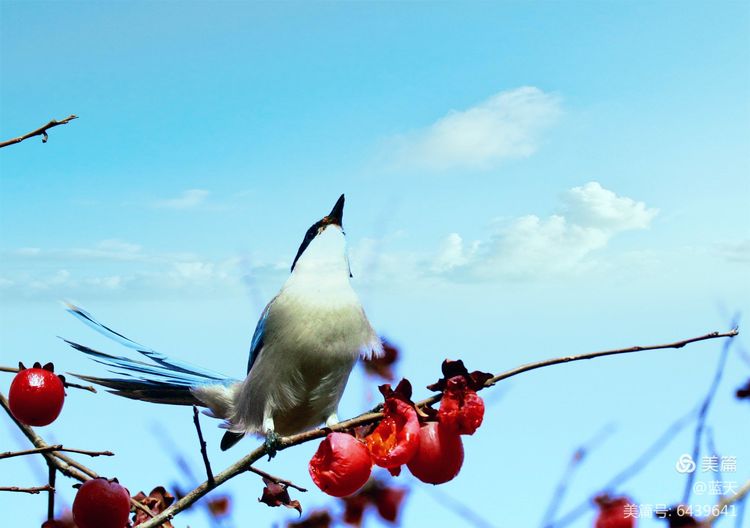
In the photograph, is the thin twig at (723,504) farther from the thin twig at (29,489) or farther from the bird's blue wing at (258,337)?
the bird's blue wing at (258,337)

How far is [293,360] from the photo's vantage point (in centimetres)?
272

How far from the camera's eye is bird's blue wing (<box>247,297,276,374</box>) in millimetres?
2947

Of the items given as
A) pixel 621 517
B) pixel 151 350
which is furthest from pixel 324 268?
pixel 621 517

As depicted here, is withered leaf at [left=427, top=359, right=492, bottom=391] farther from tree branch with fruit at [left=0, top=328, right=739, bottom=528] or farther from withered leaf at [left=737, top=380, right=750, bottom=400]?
withered leaf at [left=737, top=380, right=750, bottom=400]

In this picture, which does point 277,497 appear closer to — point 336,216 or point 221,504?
point 221,504

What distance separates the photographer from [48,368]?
221 centimetres

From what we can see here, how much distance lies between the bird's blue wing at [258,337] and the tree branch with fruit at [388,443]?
0.89m

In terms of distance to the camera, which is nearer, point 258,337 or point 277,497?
point 277,497

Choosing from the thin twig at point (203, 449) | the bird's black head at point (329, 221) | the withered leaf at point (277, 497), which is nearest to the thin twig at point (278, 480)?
the withered leaf at point (277, 497)

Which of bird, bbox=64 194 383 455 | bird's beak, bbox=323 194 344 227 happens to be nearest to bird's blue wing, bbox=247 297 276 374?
bird, bbox=64 194 383 455

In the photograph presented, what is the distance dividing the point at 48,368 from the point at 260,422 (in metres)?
0.86

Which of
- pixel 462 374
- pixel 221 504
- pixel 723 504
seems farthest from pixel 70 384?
pixel 723 504

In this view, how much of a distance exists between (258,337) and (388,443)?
124cm

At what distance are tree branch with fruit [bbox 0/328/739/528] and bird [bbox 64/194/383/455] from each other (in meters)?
0.51
